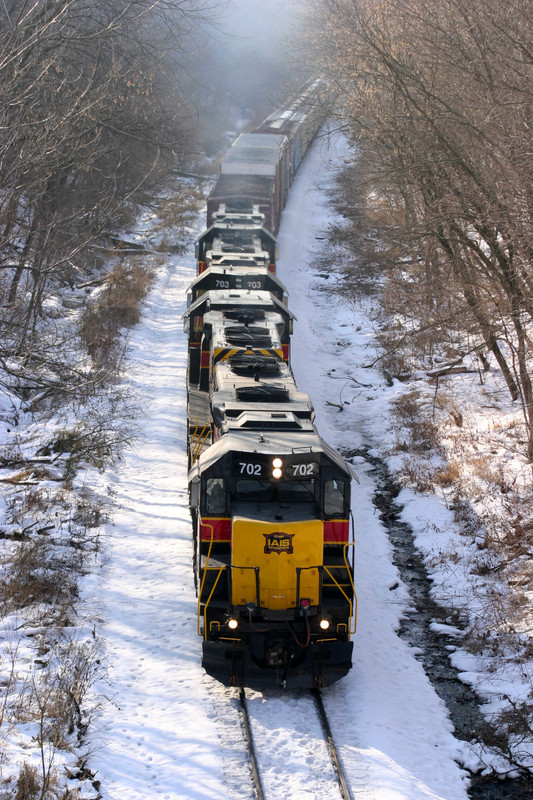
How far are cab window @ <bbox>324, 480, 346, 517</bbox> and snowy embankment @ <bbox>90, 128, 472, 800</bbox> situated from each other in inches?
87.5

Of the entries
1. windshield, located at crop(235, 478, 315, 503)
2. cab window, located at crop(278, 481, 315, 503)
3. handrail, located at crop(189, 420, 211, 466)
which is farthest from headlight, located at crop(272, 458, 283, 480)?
handrail, located at crop(189, 420, 211, 466)

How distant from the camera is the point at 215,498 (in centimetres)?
946

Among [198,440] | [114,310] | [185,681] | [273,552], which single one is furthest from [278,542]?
[114,310]

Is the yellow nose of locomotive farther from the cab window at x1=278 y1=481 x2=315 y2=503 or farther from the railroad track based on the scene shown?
the railroad track

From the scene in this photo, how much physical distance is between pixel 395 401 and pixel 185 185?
31.4 m

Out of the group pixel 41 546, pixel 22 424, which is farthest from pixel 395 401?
pixel 41 546

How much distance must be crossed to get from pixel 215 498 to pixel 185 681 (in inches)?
91.6

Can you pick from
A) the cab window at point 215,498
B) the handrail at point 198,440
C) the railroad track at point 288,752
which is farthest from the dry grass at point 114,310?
the railroad track at point 288,752

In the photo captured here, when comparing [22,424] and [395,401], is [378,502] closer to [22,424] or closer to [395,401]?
[395,401]

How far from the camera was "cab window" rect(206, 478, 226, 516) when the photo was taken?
9.45 meters

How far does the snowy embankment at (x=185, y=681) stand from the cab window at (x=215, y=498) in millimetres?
2125

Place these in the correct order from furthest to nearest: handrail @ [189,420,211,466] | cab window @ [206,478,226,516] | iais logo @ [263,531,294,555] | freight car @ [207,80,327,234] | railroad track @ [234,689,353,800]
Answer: freight car @ [207,80,327,234] → handrail @ [189,420,211,466] → cab window @ [206,478,226,516] → iais logo @ [263,531,294,555] → railroad track @ [234,689,353,800]

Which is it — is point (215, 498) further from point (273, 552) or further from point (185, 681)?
point (185, 681)

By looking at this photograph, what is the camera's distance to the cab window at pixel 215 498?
945cm
